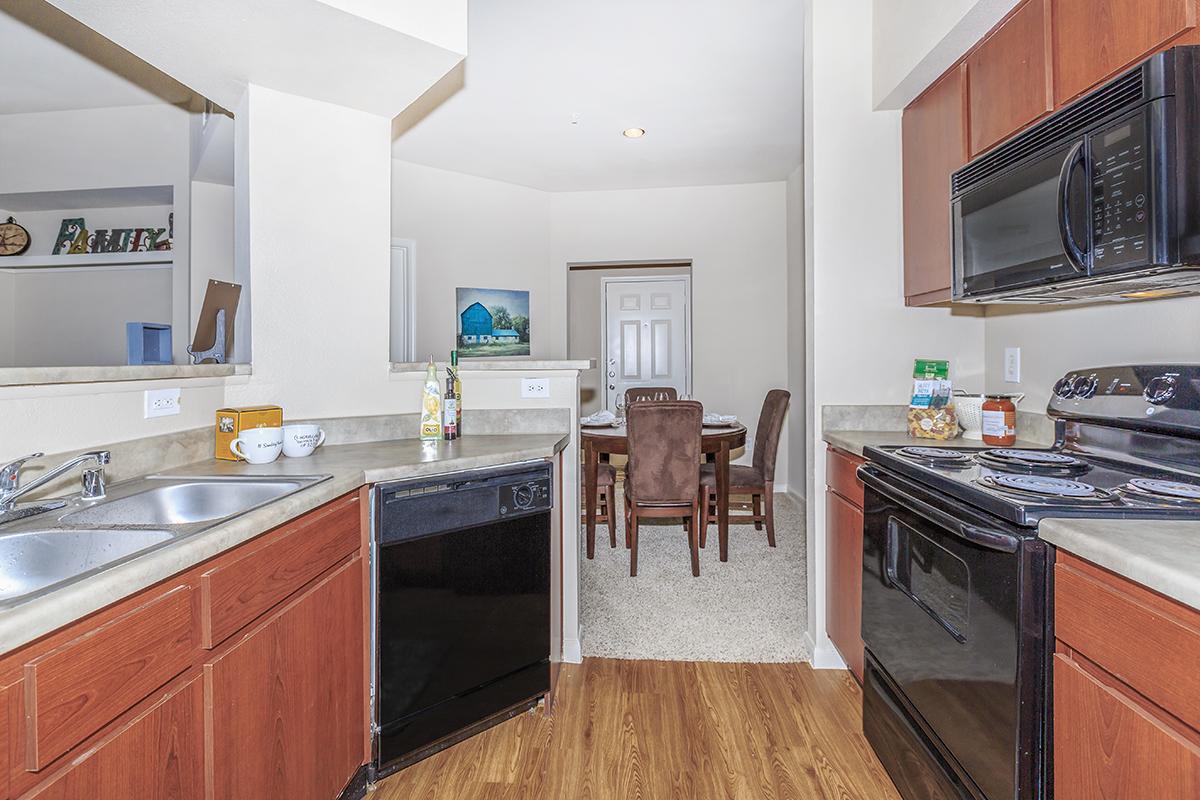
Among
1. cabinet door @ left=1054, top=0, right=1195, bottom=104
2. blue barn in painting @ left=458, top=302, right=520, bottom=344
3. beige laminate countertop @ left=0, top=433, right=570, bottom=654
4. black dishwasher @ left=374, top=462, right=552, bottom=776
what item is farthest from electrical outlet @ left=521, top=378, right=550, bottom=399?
blue barn in painting @ left=458, top=302, right=520, bottom=344

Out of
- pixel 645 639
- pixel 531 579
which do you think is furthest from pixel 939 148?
pixel 645 639

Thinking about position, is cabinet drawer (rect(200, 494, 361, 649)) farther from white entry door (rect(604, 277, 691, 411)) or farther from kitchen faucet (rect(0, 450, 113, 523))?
white entry door (rect(604, 277, 691, 411))

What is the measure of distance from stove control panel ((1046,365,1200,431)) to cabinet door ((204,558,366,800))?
6.62 ft

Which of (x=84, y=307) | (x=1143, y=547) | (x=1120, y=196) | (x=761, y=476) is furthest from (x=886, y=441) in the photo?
(x=84, y=307)

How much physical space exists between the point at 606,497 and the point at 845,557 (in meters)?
1.85

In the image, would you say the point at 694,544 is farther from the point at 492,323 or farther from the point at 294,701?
the point at 492,323

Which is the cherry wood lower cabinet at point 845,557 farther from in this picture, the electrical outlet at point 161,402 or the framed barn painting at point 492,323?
the framed barn painting at point 492,323

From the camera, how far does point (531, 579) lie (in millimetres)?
1920

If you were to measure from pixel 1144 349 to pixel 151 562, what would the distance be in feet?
7.53

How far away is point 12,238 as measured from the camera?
12.3 feet

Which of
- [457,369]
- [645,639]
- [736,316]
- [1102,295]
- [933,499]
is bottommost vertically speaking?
[645,639]

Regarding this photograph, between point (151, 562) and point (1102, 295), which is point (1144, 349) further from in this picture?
point (151, 562)

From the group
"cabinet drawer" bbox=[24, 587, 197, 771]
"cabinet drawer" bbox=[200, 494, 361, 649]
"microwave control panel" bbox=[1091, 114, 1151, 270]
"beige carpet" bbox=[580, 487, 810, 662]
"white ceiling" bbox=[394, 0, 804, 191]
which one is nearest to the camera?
"cabinet drawer" bbox=[24, 587, 197, 771]

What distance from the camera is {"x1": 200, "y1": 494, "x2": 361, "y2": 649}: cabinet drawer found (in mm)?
1044
